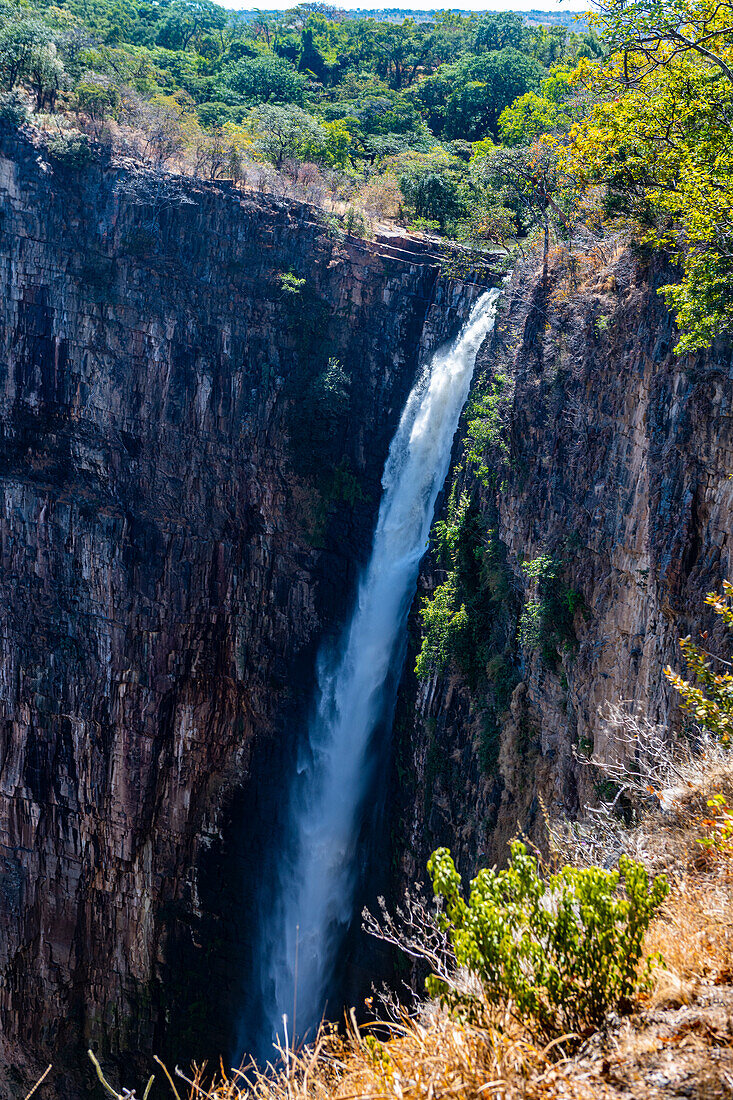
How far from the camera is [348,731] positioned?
17.8m

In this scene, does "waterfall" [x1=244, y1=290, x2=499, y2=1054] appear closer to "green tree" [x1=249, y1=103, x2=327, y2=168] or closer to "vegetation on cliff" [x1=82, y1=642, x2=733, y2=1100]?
"green tree" [x1=249, y1=103, x2=327, y2=168]

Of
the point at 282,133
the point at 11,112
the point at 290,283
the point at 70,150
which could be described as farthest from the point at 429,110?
the point at 11,112

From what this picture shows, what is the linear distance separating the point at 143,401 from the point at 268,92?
52.1 feet

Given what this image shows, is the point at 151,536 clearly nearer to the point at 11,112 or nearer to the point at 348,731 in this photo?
the point at 348,731

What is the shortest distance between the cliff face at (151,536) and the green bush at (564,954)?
14.7 meters

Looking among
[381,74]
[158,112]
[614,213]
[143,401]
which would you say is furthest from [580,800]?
[381,74]

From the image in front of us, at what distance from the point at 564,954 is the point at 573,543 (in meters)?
7.53

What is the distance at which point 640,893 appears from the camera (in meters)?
3.96

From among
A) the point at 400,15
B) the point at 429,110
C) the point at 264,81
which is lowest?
the point at 264,81

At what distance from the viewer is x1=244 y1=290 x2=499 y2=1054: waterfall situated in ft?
55.5

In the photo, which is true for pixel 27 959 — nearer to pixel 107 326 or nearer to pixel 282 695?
pixel 282 695

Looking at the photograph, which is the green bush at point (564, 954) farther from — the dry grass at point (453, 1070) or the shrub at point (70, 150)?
the shrub at point (70, 150)

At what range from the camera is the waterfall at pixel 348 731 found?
666 inches

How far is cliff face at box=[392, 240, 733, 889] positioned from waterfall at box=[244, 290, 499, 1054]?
1.78m
